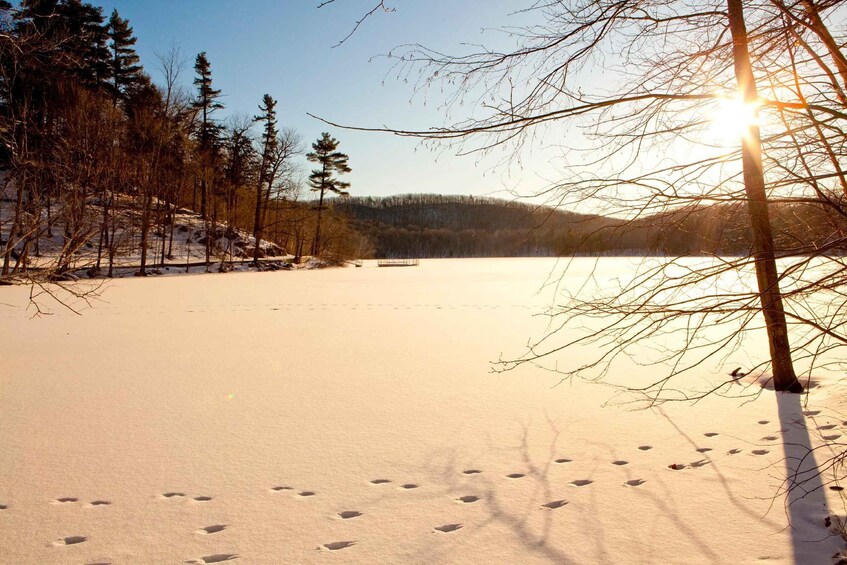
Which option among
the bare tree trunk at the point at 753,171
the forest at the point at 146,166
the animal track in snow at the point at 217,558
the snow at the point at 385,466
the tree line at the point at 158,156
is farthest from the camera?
the tree line at the point at 158,156

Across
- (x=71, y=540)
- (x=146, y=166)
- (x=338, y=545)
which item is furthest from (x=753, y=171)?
(x=146, y=166)

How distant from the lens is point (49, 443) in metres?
3.44

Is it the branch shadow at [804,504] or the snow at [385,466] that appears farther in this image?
the snow at [385,466]

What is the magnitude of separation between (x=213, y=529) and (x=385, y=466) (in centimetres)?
101

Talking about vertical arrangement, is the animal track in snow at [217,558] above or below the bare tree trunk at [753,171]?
below

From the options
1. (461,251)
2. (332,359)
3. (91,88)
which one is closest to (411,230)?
(461,251)

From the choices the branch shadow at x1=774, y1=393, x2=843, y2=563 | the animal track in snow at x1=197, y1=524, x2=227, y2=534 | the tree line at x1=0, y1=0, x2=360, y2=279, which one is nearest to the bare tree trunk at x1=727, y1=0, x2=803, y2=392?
the branch shadow at x1=774, y1=393, x2=843, y2=563

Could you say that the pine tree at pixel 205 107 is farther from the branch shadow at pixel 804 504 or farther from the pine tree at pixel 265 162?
the branch shadow at pixel 804 504

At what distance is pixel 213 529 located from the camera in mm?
2334

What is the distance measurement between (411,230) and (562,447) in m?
108

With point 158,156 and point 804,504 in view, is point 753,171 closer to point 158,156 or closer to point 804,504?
point 804,504

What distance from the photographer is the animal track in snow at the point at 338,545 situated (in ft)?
7.15

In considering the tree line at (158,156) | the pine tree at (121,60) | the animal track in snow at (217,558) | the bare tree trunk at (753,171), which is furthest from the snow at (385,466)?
the pine tree at (121,60)

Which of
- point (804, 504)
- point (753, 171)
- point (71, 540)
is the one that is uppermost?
point (753, 171)
